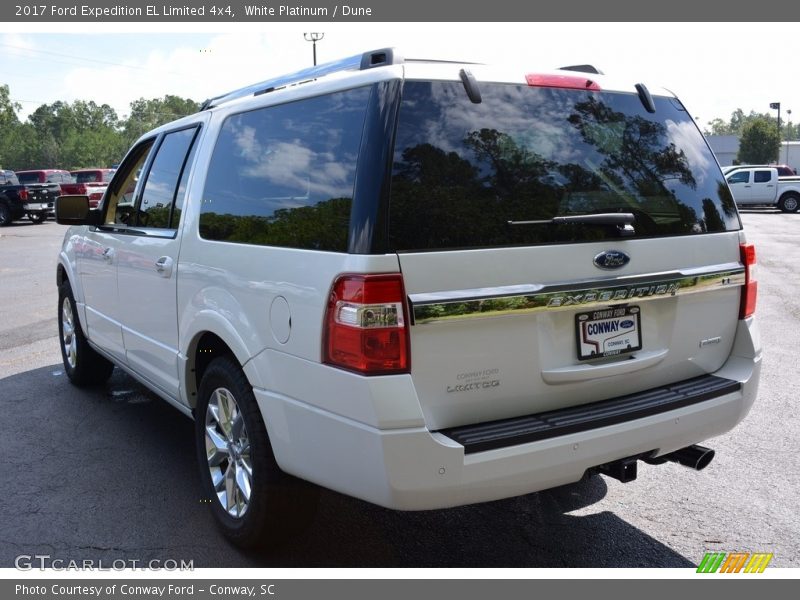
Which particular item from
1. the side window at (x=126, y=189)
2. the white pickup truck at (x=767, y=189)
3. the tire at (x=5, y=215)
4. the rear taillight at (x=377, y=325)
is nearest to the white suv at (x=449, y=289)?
the rear taillight at (x=377, y=325)

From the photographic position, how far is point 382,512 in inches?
157

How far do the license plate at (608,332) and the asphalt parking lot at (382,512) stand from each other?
982 mm

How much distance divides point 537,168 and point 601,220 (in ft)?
1.15

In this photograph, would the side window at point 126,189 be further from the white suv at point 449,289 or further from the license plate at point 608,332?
the license plate at point 608,332

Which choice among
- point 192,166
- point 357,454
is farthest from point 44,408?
point 357,454

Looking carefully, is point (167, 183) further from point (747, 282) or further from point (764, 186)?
point (764, 186)

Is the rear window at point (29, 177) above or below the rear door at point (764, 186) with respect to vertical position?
above

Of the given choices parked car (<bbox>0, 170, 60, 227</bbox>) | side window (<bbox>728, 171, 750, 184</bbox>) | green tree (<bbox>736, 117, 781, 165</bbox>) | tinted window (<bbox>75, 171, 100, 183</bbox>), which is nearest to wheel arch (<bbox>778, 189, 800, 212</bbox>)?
side window (<bbox>728, 171, 750, 184</bbox>)

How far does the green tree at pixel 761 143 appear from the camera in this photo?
73375 millimetres

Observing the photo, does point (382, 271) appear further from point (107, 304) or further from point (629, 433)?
point (107, 304)

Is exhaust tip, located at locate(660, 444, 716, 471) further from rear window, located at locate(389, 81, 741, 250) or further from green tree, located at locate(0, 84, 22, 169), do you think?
green tree, located at locate(0, 84, 22, 169)

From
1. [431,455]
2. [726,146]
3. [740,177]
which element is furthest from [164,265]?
[726,146]

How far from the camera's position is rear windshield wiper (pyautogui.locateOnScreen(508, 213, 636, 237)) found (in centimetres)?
303

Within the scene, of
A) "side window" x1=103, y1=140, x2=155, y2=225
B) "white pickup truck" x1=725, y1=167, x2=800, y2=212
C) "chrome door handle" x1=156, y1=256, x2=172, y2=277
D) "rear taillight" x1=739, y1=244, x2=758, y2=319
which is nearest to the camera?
"rear taillight" x1=739, y1=244, x2=758, y2=319
